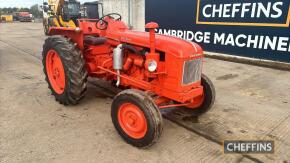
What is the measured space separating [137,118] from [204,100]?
1172mm

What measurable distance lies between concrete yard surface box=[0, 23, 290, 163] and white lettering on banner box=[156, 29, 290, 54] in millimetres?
1963

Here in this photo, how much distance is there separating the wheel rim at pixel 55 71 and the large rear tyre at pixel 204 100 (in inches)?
84.9

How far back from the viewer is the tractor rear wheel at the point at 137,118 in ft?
8.20

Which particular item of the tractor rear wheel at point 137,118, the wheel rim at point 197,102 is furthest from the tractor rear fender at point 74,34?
the wheel rim at point 197,102

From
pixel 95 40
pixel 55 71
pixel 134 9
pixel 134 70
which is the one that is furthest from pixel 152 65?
pixel 134 9

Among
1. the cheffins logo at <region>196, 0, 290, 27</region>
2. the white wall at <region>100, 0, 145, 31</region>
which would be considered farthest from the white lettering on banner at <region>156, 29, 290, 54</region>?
the white wall at <region>100, 0, 145, 31</region>

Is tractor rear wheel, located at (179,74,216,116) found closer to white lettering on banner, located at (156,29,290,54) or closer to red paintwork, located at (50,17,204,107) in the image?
red paintwork, located at (50,17,204,107)

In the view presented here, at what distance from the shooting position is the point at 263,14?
6.59 m

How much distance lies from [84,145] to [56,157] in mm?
340

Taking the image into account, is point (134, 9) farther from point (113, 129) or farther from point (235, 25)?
point (113, 129)

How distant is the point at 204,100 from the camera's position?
337 cm

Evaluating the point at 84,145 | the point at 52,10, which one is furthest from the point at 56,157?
the point at 52,10

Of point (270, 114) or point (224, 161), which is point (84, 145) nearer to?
point (224, 161)

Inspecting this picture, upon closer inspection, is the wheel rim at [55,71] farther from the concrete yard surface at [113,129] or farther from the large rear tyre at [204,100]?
the large rear tyre at [204,100]
